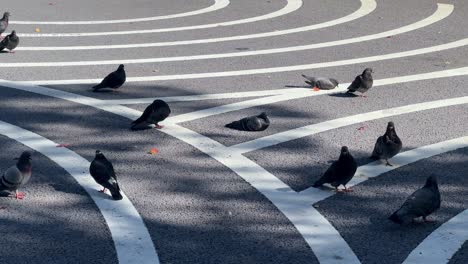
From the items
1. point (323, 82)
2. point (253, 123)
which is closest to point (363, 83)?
point (323, 82)

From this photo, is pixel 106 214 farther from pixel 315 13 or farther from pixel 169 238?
pixel 315 13

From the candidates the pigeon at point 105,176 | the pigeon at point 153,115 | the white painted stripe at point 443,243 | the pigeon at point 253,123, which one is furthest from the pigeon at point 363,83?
the pigeon at point 105,176

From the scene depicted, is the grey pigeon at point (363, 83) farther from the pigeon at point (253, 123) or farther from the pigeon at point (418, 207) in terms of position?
the pigeon at point (418, 207)

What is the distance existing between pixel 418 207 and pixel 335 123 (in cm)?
341

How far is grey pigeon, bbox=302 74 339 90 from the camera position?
12.3 m

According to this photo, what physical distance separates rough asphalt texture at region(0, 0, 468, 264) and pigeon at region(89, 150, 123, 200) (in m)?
0.18

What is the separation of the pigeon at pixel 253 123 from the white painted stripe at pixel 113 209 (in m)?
1.86

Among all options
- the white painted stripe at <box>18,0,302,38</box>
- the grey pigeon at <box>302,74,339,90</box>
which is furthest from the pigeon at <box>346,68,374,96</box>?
the white painted stripe at <box>18,0,302,38</box>

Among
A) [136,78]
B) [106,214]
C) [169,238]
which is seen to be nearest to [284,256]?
[169,238]

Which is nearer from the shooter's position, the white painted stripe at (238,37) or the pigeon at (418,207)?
the pigeon at (418,207)

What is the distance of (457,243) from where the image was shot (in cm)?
707

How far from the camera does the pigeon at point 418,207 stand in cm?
730

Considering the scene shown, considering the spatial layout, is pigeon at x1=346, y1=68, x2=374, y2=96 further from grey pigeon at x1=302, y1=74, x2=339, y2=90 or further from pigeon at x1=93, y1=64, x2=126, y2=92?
pigeon at x1=93, y1=64, x2=126, y2=92

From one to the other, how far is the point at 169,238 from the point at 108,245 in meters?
0.46
